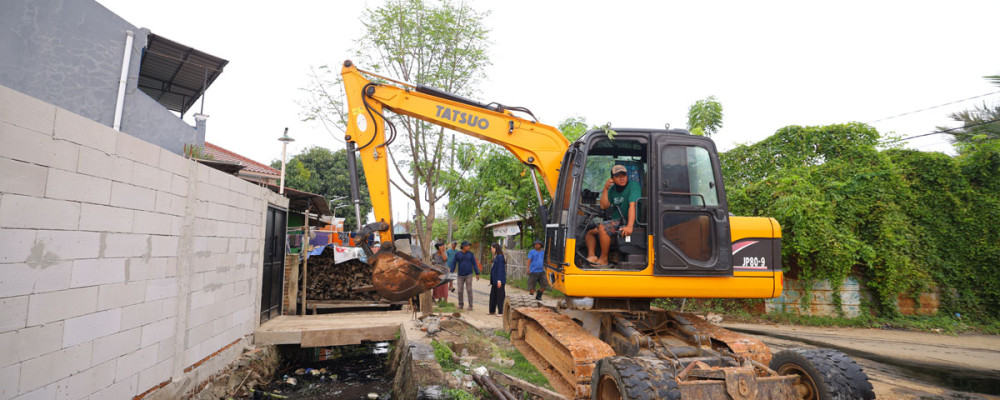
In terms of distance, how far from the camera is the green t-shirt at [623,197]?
15.6 ft

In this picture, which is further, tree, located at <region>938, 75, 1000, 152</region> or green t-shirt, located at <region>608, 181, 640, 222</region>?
tree, located at <region>938, 75, 1000, 152</region>

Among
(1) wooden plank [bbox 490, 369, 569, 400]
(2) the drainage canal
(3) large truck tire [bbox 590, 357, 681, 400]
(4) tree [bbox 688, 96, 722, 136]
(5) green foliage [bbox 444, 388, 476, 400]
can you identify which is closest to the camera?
(3) large truck tire [bbox 590, 357, 681, 400]

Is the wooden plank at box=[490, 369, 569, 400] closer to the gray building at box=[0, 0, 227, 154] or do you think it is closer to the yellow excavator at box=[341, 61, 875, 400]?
the yellow excavator at box=[341, 61, 875, 400]

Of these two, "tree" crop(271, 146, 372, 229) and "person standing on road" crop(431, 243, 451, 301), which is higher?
"tree" crop(271, 146, 372, 229)

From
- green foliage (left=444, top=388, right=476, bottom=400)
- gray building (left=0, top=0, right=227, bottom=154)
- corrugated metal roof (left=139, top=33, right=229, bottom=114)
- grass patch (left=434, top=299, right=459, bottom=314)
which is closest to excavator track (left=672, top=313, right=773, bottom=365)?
green foliage (left=444, top=388, right=476, bottom=400)

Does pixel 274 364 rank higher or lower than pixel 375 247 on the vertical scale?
lower

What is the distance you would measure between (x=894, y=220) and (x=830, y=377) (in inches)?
363

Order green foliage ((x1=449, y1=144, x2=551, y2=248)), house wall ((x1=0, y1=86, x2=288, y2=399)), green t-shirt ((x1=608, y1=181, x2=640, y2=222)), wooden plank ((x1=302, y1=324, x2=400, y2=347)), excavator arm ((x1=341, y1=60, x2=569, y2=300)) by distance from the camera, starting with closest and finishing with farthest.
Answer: house wall ((x1=0, y1=86, x2=288, y2=399))
green t-shirt ((x1=608, y1=181, x2=640, y2=222))
excavator arm ((x1=341, y1=60, x2=569, y2=300))
wooden plank ((x1=302, y1=324, x2=400, y2=347))
green foliage ((x1=449, y1=144, x2=551, y2=248))

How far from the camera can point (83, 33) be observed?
7.70 m

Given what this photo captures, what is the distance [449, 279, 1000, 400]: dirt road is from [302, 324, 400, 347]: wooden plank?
173 cm

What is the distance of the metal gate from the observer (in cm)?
759

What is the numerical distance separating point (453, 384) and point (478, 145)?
602 cm

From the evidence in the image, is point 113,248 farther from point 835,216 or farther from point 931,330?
point 931,330

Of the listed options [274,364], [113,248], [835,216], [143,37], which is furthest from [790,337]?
[143,37]
